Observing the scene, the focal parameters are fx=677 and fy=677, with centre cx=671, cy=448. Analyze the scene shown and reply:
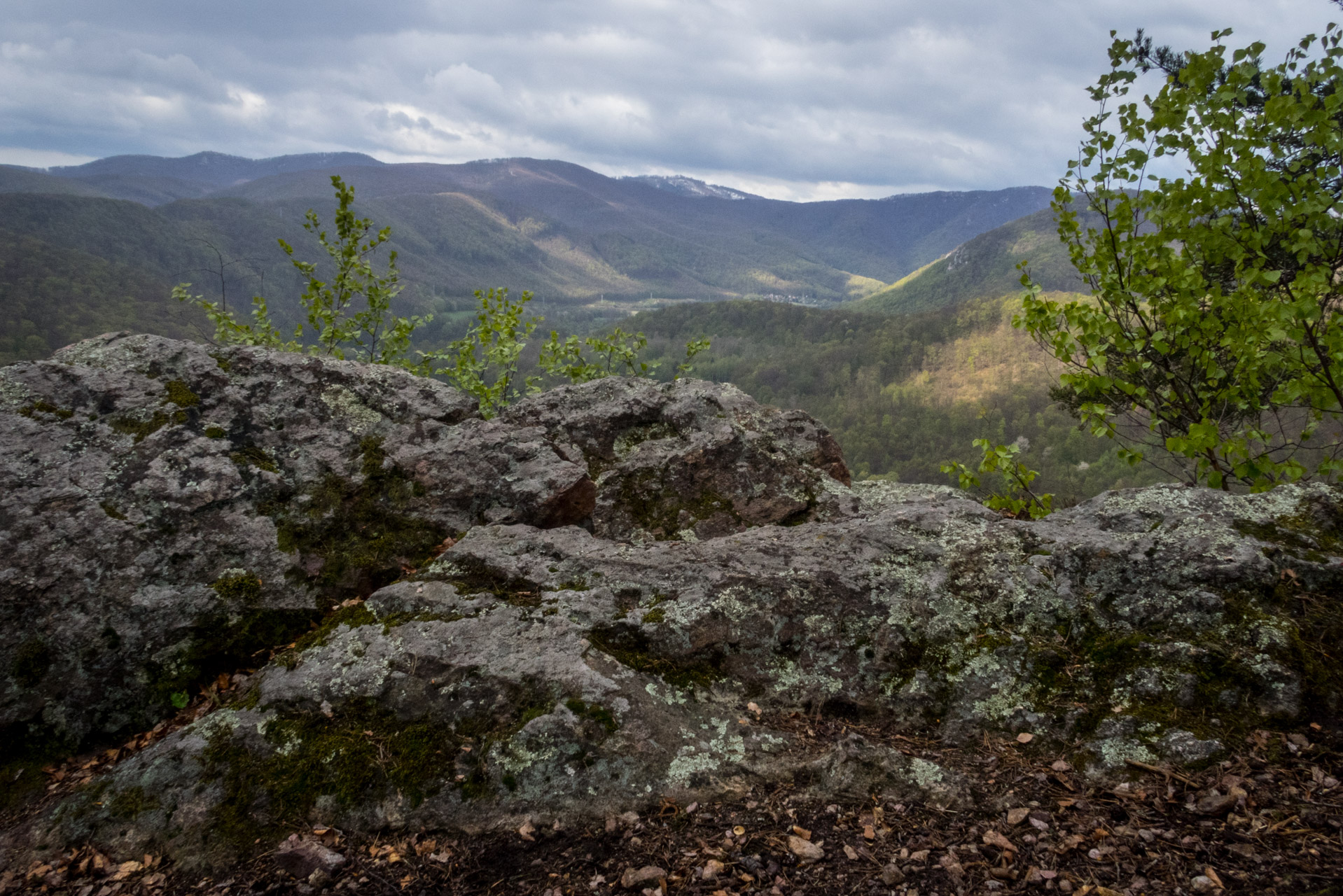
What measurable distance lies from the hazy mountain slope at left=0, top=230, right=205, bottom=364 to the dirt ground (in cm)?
15358

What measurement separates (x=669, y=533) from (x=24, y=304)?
217486 mm

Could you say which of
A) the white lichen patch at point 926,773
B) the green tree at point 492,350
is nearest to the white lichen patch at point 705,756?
the white lichen patch at point 926,773

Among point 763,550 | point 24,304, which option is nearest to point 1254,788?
point 763,550

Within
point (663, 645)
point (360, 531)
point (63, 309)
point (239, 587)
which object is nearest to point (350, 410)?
point (360, 531)

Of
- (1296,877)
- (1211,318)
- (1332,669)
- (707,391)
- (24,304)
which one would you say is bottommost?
(24,304)

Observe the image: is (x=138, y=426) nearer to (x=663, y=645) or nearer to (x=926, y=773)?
(x=663, y=645)

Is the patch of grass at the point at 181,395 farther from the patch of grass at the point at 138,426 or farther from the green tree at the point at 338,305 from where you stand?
the green tree at the point at 338,305

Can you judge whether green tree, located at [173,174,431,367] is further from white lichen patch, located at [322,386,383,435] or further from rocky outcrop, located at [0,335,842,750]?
rocky outcrop, located at [0,335,842,750]

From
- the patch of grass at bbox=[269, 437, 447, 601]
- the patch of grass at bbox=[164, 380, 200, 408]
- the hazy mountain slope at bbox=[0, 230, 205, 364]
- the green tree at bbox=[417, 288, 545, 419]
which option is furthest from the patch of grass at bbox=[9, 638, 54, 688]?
the hazy mountain slope at bbox=[0, 230, 205, 364]

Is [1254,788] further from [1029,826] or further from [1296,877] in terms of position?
[1029,826]

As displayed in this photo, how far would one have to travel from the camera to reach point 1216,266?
877cm

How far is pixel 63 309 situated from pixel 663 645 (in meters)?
218

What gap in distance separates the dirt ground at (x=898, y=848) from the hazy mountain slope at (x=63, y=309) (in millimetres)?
153578

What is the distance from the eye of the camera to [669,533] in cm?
820
